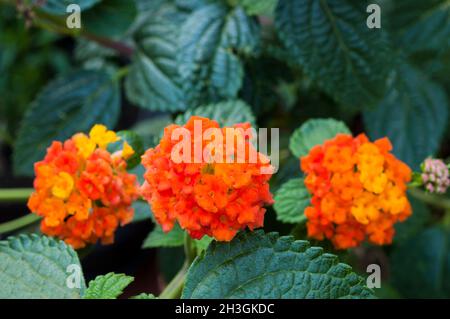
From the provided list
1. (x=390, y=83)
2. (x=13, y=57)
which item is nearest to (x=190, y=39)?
(x=390, y=83)

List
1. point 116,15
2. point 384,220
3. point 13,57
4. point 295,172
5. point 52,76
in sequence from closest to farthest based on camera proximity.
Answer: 1. point 384,220
2. point 295,172
3. point 116,15
4. point 13,57
5. point 52,76

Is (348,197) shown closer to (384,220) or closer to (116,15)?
(384,220)

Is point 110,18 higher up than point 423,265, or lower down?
higher up

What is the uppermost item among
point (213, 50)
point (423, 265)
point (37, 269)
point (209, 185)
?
point (213, 50)

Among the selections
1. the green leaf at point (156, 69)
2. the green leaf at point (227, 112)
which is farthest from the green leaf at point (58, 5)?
the green leaf at point (227, 112)

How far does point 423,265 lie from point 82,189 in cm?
77

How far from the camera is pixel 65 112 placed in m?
1.12

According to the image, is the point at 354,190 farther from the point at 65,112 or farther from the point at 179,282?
the point at 65,112

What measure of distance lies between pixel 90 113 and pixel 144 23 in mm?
194

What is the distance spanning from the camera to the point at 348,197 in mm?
699

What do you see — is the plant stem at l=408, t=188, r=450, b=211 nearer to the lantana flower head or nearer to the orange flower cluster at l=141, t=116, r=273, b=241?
the lantana flower head

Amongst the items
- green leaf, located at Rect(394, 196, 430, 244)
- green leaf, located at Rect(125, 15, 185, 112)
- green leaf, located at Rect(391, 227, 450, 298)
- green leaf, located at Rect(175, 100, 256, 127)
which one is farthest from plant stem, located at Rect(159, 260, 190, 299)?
green leaf, located at Rect(391, 227, 450, 298)

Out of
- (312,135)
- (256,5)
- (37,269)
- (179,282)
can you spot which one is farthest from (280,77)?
(37,269)
